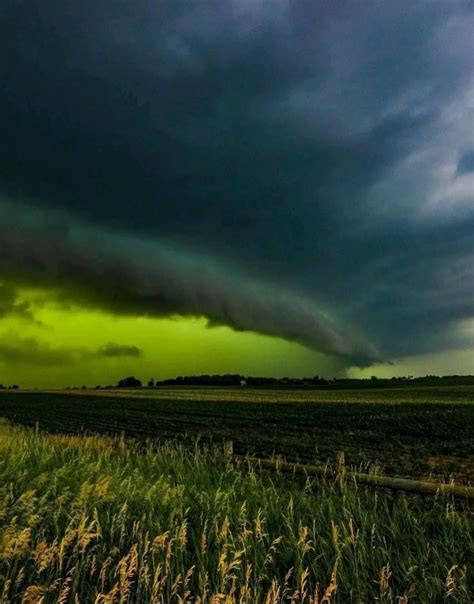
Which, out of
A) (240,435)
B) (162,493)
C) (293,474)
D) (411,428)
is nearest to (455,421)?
(411,428)

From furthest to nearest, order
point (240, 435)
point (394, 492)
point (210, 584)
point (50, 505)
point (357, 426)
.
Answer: point (357, 426) < point (240, 435) < point (394, 492) < point (50, 505) < point (210, 584)

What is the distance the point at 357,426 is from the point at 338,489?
27541 millimetres

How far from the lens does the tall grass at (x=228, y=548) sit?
510 centimetres

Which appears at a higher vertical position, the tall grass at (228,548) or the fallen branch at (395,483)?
the fallen branch at (395,483)

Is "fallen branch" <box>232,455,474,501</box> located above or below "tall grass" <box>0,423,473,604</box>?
above

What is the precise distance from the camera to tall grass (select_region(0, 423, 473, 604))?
16.7 ft

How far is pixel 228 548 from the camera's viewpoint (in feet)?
20.8

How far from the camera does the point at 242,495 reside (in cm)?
845

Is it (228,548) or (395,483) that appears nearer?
(228,548)

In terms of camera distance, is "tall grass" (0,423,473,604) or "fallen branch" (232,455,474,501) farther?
"fallen branch" (232,455,474,501)

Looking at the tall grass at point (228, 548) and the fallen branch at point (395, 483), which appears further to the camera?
the fallen branch at point (395, 483)

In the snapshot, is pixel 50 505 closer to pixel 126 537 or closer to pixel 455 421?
pixel 126 537

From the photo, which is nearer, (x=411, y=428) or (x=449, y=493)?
(x=449, y=493)

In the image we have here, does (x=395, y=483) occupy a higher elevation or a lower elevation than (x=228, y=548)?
higher
